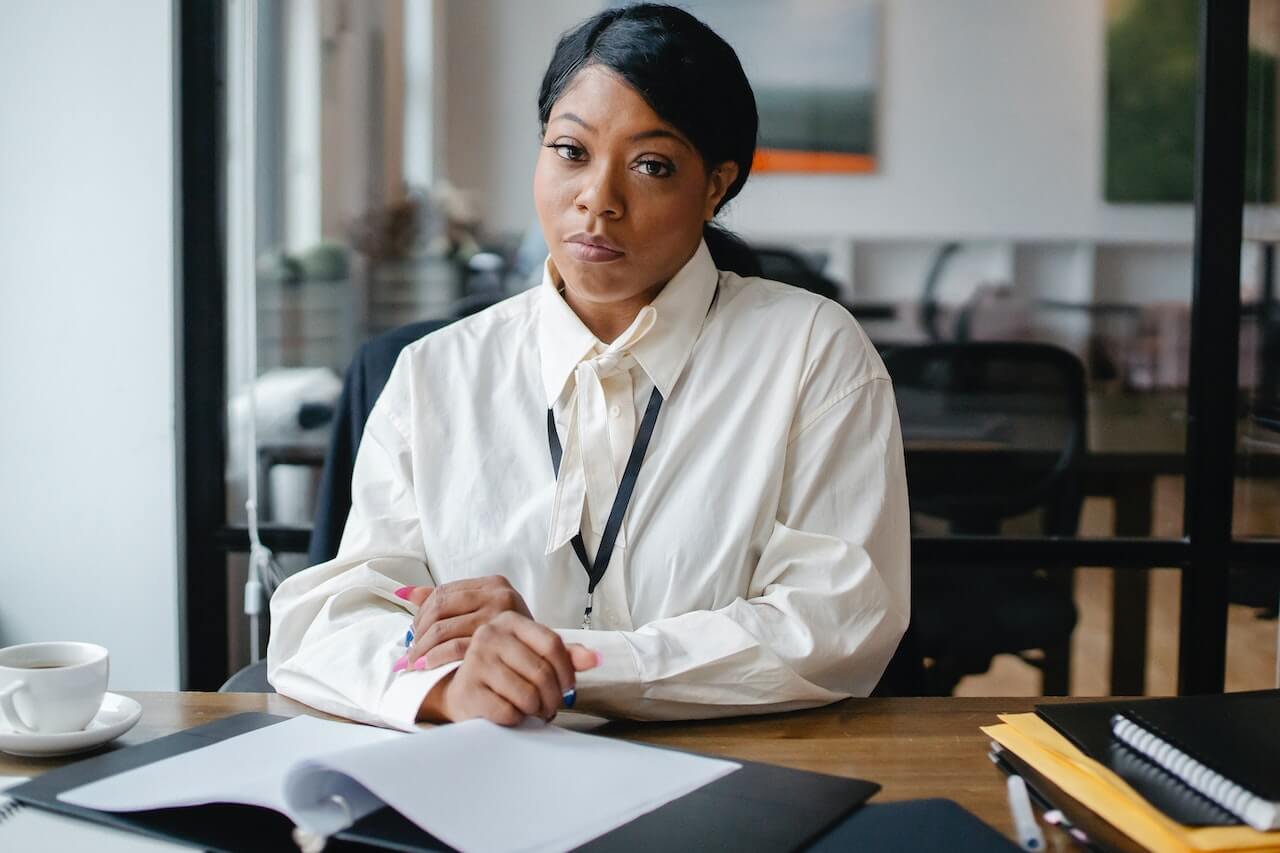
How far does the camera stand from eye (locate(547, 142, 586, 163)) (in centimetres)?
152

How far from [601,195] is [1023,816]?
2.83ft

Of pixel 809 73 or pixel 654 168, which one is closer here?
pixel 654 168

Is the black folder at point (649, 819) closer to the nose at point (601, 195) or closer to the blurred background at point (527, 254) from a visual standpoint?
the nose at point (601, 195)

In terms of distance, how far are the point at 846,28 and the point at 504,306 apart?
Answer: 3.11 feet

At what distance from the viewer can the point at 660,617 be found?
1444mm

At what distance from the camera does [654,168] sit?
1516 mm

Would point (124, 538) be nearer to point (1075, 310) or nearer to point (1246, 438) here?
point (1075, 310)

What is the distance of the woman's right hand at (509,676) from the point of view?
1056mm

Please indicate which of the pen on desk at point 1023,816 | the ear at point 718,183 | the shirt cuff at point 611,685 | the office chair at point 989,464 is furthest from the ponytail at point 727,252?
the pen on desk at point 1023,816

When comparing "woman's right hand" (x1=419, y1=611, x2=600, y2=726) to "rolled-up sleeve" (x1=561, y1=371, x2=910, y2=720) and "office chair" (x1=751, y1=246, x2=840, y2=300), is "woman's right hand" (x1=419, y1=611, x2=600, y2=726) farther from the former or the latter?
"office chair" (x1=751, y1=246, x2=840, y2=300)

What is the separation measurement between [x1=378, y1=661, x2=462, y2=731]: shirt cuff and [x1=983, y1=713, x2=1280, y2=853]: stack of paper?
482 mm

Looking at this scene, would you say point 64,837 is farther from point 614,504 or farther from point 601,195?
point 601,195

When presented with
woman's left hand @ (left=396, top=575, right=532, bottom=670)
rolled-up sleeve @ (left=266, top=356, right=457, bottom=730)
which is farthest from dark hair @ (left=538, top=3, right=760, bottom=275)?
woman's left hand @ (left=396, top=575, right=532, bottom=670)

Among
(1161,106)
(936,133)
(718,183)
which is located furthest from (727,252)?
(1161,106)
